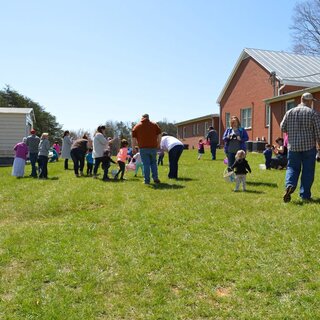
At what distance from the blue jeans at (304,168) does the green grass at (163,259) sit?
0.28 m

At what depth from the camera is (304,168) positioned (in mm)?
7754

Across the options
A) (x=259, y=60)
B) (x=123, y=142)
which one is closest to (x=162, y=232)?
(x=123, y=142)

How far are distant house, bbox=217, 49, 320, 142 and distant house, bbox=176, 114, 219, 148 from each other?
300 cm

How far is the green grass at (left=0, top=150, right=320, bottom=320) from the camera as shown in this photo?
3840mm

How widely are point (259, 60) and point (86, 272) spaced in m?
28.5

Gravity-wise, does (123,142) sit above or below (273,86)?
below

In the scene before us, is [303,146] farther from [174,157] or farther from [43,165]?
[43,165]

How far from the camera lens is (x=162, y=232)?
6.01 m

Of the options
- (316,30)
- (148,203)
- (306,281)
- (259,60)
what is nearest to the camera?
(306,281)

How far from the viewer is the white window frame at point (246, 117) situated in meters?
32.2

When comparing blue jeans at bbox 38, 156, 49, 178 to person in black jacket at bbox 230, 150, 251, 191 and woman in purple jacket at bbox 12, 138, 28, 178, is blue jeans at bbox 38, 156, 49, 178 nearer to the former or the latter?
woman in purple jacket at bbox 12, 138, 28, 178

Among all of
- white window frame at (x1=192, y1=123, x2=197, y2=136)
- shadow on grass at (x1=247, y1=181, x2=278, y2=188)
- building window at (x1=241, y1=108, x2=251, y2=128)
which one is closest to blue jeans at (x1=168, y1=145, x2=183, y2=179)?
shadow on grass at (x1=247, y1=181, x2=278, y2=188)

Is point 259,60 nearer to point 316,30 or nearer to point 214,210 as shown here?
point 316,30

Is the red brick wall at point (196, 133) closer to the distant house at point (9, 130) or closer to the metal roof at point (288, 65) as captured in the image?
the metal roof at point (288, 65)
